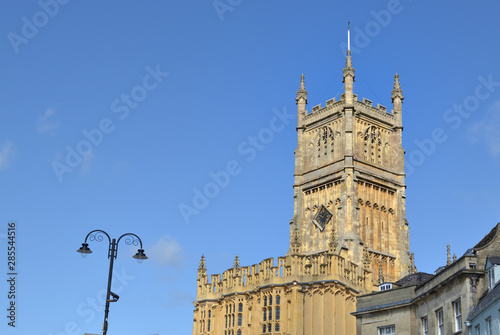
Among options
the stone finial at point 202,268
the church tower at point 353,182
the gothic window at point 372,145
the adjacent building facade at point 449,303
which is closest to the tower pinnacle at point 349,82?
the church tower at point 353,182

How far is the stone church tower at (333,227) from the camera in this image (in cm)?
5788

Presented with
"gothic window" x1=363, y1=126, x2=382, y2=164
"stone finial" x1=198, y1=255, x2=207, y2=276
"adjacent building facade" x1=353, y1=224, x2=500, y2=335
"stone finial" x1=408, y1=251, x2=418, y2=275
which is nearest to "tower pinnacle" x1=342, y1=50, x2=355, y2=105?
"gothic window" x1=363, y1=126, x2=382, y2=164

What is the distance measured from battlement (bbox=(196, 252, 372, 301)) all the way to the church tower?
1463 centimetres

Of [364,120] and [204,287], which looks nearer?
[204,287]

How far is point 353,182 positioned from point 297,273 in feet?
72.8

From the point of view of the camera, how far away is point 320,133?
84.1 meters

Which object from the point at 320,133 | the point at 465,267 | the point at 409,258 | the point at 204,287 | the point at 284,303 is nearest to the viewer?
the point at 465,267

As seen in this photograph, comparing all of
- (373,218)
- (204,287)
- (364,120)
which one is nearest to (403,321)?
(204,287)

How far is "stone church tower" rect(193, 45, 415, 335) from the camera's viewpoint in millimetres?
57875

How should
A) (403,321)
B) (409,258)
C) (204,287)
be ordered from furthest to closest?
(409,258) → (204,287) → (403,321)

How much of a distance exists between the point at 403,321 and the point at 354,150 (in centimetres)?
4026

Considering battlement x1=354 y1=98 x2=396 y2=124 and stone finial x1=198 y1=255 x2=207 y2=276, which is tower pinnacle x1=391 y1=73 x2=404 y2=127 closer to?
battlement x1=354 y1=98 x2=396 y2=124

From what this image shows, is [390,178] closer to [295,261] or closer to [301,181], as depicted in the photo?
[301,181]

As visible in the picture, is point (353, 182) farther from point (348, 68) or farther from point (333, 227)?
point (348, 68)
